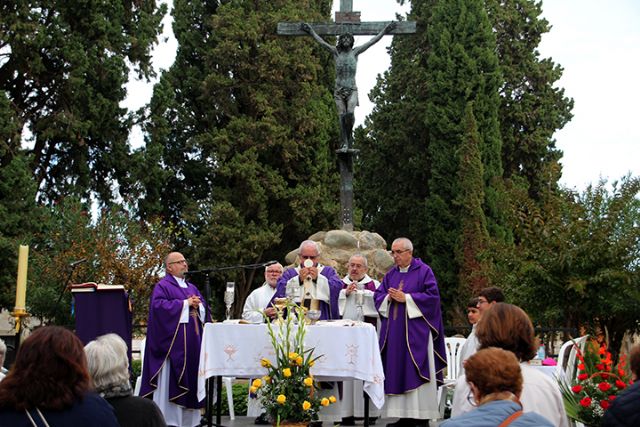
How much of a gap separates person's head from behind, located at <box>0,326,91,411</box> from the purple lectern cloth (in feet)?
17.2

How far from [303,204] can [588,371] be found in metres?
18.9

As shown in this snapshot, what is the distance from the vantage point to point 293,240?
26.6 m

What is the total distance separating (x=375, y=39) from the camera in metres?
15.8

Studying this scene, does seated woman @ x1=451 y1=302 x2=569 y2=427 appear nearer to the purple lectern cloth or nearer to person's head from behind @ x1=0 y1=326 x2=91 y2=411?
person's head from behind @ x1=0 y1=326 x2=91 y2=411

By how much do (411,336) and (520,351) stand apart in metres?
4.86

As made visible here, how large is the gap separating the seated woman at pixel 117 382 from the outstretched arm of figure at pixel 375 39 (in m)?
12.1

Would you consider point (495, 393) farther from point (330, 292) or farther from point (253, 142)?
point (253, 142)

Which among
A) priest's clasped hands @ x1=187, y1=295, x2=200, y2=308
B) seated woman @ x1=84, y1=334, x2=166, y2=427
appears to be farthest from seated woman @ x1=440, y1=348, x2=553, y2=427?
priest's clasped hands @ x1=187, y1=295, x2=200, y2=308

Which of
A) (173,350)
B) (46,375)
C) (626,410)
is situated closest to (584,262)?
(173,350)

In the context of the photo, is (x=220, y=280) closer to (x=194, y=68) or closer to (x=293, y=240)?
(x=293, y=240)

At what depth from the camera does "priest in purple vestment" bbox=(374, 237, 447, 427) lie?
9328mm

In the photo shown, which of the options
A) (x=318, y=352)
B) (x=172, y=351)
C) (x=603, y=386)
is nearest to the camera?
(x=603, y=386)

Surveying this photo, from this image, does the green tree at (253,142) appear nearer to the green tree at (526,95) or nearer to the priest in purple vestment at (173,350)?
the green tree at (526,95)

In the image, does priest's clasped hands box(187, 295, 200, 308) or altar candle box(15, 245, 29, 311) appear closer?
altar candle box(15, 245, 29, 311)
